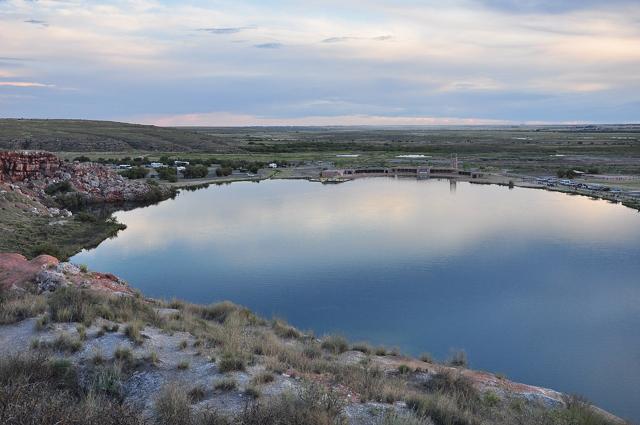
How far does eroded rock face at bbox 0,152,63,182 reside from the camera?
3256cm

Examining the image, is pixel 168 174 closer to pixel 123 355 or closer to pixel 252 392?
pixel 123 355

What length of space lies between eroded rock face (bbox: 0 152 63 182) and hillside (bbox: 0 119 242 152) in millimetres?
34970

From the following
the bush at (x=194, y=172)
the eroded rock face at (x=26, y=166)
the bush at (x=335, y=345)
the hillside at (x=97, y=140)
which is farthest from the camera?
the hillside at (x=97, y=140)

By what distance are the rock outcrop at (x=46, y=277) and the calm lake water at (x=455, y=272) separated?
3.38 meters

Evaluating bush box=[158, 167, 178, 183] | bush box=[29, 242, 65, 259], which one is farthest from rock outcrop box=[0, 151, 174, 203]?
bush box=[29, 242, 65, 259]

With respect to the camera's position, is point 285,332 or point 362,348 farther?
point 285,332

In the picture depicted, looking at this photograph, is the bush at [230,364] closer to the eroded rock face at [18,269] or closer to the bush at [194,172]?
the eroded rock face at [18,269]

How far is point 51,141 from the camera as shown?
7525 centimetres

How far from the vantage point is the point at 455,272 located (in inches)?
784

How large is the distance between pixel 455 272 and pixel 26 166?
29.2m

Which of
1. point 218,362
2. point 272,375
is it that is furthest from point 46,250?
point 272,375

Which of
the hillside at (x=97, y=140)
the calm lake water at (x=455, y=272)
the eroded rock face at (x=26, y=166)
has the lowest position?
the calm lake water at (x=455, y=272)

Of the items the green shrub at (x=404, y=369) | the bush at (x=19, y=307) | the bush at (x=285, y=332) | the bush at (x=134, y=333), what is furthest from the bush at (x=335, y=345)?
the bush at (x=19, y=307)

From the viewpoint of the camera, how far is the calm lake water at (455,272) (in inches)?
515
